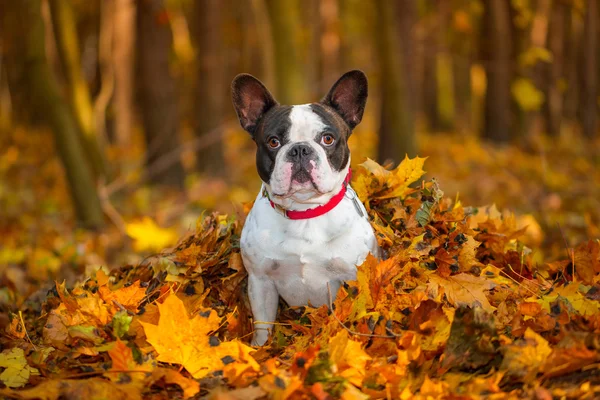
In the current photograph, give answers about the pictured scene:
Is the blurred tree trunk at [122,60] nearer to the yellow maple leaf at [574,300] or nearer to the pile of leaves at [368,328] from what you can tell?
the pile of leaves at [368,328]

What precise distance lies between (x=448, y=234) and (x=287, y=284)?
101 centimetres

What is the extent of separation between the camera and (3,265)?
620 cm

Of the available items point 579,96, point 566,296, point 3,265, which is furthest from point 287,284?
point 579,96

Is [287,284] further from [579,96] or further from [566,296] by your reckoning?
[579,96]

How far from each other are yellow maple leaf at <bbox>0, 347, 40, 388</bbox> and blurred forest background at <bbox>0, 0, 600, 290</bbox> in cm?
203

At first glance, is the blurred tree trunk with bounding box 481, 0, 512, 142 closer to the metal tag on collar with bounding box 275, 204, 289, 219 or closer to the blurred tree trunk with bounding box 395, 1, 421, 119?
the blurred tree trunk with bounding box 395, 1, 421, 119

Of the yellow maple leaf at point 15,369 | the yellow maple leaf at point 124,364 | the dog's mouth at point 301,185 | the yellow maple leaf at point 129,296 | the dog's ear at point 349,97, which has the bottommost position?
the yellow maple leaf at point 15,369

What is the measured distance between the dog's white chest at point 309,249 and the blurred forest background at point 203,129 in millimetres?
1209

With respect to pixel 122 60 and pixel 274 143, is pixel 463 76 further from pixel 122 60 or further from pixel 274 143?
pixel 274 143

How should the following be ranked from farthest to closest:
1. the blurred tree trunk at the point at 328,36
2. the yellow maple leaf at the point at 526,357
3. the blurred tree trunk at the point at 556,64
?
the blurred tree trunk at the point at 328,36 → the blurred tree trunk at the point at 556,64 → the yellow maple leaf at the point at 526,357

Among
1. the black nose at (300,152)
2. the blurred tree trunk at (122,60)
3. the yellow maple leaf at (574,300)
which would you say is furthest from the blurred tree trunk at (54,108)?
the yellow maple leaf at (574,300)

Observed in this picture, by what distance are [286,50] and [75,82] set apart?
9.34 ft

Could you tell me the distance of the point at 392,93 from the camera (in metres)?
8.77

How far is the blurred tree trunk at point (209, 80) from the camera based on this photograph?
11.4 meters
